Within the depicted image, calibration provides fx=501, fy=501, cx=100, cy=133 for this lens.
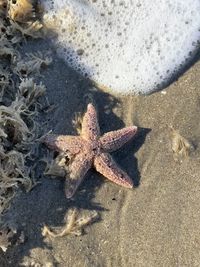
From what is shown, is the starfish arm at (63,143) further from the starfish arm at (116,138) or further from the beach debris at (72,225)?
the beach debris at (72,225)

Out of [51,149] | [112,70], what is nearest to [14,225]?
[51,149]

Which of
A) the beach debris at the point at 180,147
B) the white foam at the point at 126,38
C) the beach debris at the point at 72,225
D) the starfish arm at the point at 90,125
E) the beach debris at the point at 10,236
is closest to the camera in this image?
the beach debris at the point at 10,236

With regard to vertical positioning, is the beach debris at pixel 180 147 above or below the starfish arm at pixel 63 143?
above

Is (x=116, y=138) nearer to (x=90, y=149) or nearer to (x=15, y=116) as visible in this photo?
(x=90, y=149)

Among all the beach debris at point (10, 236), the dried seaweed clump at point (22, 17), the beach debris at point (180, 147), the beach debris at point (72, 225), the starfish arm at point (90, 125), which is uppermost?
the dried seaweed clump at point (22, 17)

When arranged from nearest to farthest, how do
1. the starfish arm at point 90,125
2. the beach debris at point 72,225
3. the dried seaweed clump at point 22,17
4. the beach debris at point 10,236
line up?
1. the beach debris at point 10,236
2. the beach debris at point 72,225
3. the starfish arm at point 90,125
4. the dried seaweed clump at point 22,17

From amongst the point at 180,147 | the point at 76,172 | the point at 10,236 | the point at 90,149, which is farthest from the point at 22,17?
the point at 10,236

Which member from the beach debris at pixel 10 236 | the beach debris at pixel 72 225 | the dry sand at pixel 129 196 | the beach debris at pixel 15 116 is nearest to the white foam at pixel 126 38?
the dry sand at pixel 129 196
